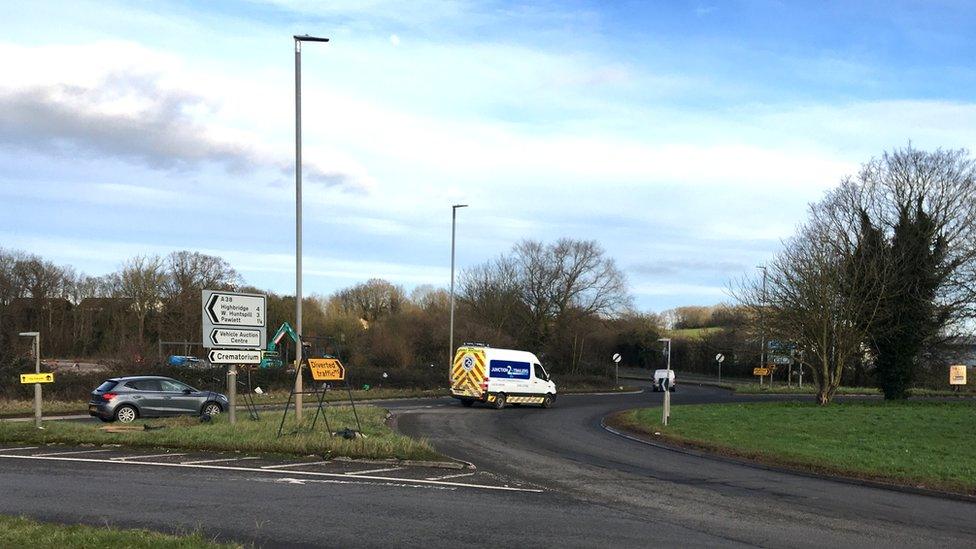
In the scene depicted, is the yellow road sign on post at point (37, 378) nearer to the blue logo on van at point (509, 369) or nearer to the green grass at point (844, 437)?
the green grass at point (844, 437)

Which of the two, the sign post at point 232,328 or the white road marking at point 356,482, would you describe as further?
the sign post at point 232,328

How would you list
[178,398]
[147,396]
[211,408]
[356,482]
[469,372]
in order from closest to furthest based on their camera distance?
[356,482] → [147,396] → [178,398] → [211,408] → [469,372]

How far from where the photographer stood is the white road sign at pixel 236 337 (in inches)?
713

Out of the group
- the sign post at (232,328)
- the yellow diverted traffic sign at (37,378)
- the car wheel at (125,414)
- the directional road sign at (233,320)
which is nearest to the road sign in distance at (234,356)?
the sign post at (232,328)

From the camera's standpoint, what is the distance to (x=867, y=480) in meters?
14.8

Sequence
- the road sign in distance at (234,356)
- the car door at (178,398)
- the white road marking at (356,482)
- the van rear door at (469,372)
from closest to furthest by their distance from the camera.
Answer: the white road marking at (356,482)
the road sign in distance at (234,356)
the car door at (178,398)
the van rear door at (469,372)

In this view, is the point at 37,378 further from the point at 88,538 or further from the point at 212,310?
the point at 88,538

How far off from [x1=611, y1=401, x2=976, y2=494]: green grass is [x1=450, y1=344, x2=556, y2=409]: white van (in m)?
5.61

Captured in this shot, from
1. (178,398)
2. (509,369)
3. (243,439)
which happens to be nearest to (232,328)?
(243,439)

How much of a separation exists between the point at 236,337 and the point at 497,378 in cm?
1739

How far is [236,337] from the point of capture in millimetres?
18531

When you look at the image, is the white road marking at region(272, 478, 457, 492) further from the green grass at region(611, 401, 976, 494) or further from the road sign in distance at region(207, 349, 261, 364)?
the green grass at region(611, 401, 976, 494)

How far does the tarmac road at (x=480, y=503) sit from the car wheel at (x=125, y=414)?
25.9 ft

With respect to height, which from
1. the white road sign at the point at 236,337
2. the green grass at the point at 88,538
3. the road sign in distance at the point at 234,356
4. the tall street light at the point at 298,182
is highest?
the tall street light at the point at 298,182
